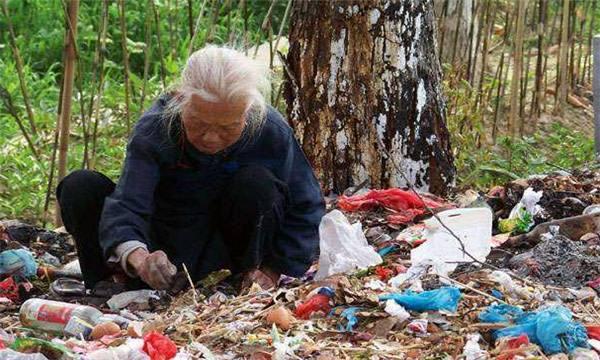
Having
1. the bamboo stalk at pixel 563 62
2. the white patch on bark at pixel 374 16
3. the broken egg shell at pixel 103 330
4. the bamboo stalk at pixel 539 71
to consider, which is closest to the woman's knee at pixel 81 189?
the broken egg shell at pixel 103 330

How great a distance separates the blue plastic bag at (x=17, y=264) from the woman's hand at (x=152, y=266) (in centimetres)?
75

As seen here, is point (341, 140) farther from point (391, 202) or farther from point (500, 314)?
point (500, 314)

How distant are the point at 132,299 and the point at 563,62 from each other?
187 inches

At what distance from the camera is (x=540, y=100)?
26.1 ft

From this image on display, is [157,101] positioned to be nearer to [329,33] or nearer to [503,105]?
[329,33]

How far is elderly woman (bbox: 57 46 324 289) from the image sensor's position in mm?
3561

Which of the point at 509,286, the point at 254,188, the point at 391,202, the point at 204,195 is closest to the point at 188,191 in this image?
the point at 204,195

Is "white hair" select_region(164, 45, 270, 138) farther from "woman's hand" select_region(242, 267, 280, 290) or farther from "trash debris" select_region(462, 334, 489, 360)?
"trash debris" select_region(462, 334, 489, 360)

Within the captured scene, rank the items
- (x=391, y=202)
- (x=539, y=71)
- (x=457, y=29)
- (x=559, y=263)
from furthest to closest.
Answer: (x=539, y=71), (x=457, y=29), (x=391, y=202), (x=559, y=263)

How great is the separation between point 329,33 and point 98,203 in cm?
157

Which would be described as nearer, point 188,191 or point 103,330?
point 103,330

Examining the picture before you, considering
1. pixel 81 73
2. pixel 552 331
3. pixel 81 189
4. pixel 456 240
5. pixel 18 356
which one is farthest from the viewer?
pixel 81 73

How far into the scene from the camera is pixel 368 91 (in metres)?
5.08

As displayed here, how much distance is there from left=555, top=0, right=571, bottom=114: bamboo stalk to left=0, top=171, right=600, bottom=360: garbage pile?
342 centimetres
